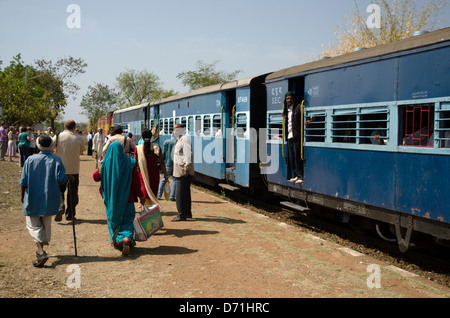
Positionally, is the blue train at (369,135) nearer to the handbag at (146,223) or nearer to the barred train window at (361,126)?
the barred train window at (361,126)

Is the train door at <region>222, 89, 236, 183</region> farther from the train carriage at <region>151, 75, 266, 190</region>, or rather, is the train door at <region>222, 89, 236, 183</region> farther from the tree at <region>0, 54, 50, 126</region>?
the tree at <region>0, 54, 50, 126</region>

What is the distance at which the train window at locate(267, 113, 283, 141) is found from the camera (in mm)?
9546

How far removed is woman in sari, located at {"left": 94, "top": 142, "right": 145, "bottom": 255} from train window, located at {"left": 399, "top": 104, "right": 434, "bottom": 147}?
402 centimetres

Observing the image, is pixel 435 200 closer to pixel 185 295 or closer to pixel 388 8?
pixel 185 295

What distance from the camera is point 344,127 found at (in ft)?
24.4

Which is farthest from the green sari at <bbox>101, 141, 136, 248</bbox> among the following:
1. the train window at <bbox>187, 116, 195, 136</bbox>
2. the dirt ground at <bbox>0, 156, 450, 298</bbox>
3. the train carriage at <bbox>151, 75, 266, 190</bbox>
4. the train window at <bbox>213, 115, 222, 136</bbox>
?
the train window at <bbox>187, 116, 195, 136</bbox>

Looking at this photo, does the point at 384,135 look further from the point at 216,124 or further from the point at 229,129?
the point at 216,124

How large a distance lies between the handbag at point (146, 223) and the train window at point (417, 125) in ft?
12.9

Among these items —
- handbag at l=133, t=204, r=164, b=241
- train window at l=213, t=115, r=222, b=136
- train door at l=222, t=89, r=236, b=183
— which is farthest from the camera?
train window at l=213, t=115, r=222, b=136

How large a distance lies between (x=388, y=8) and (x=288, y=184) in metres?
16.8

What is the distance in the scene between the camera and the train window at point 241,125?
11250 mm

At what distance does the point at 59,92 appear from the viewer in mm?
45344

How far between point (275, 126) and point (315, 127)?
1.63 metres

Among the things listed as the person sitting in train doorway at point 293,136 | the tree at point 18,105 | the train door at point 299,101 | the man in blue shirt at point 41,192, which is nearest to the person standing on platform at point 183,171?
the person sitting in train doorway at point 293,136
